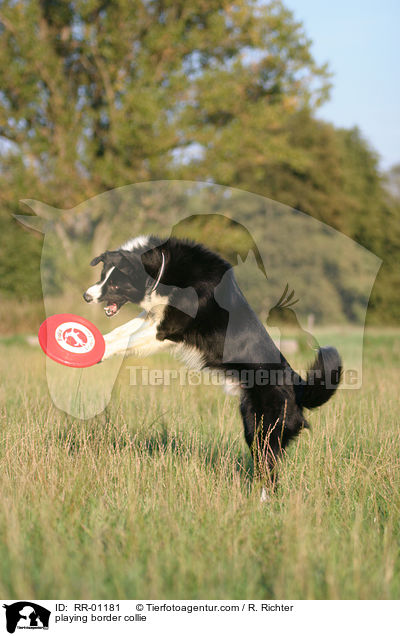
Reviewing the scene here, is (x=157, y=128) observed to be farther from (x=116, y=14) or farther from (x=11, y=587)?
(x=11, y=587)

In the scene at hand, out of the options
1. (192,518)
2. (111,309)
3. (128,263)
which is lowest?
(192,518)

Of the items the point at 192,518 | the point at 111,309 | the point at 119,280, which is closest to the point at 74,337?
the point at 111,309

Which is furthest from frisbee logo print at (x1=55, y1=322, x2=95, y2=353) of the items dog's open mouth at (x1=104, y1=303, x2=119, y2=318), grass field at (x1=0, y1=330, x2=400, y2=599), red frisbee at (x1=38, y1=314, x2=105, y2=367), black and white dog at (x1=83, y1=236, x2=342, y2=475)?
grass field at (x1=0, y1=330, x2=400, y2=599)

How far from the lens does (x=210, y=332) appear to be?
4.08 metres

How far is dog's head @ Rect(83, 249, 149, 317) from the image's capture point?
4184 mm

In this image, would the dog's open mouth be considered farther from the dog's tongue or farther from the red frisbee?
the red frisbee

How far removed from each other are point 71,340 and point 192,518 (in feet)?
6.20

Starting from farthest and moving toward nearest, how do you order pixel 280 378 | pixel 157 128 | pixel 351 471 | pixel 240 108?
pixel 240 108, pixel 157 128, pixel 280 378, pixel 351 471
